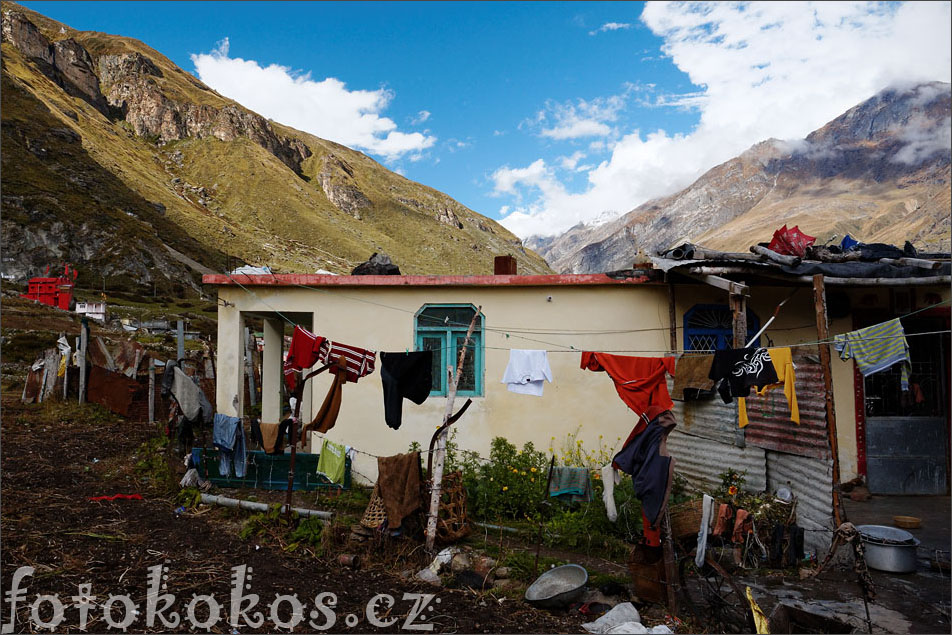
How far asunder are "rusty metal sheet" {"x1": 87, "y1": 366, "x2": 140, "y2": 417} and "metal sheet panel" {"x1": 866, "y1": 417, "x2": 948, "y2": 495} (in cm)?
1672

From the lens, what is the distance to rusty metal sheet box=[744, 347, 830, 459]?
23.5ft

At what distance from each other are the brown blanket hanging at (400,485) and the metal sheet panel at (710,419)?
4.43 meters

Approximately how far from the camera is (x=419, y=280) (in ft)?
33.4

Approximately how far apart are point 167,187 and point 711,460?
122 metres

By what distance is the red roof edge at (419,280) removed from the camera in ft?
33.1

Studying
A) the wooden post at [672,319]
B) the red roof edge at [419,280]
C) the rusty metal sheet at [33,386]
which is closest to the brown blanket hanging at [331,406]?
the red roof edge at [419,280]

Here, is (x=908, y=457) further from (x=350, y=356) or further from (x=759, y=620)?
(x=350, y=356)

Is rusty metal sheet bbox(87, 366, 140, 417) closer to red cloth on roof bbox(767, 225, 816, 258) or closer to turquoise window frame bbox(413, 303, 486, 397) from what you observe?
turquoise window frame bbox(413, 303, 486, 397)

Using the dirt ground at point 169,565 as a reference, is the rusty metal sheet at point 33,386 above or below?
above

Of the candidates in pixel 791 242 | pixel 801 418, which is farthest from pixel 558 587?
pixel 791 242

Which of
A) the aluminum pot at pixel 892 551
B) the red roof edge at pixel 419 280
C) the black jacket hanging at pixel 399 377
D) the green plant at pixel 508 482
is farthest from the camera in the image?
the red roof edge at pixel 419 280

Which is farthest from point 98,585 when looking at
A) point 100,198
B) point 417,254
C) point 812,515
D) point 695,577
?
point 417,254

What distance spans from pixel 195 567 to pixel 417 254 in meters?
124

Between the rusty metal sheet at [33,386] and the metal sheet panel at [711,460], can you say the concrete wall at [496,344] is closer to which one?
the metal sheet panel at [711,460]
